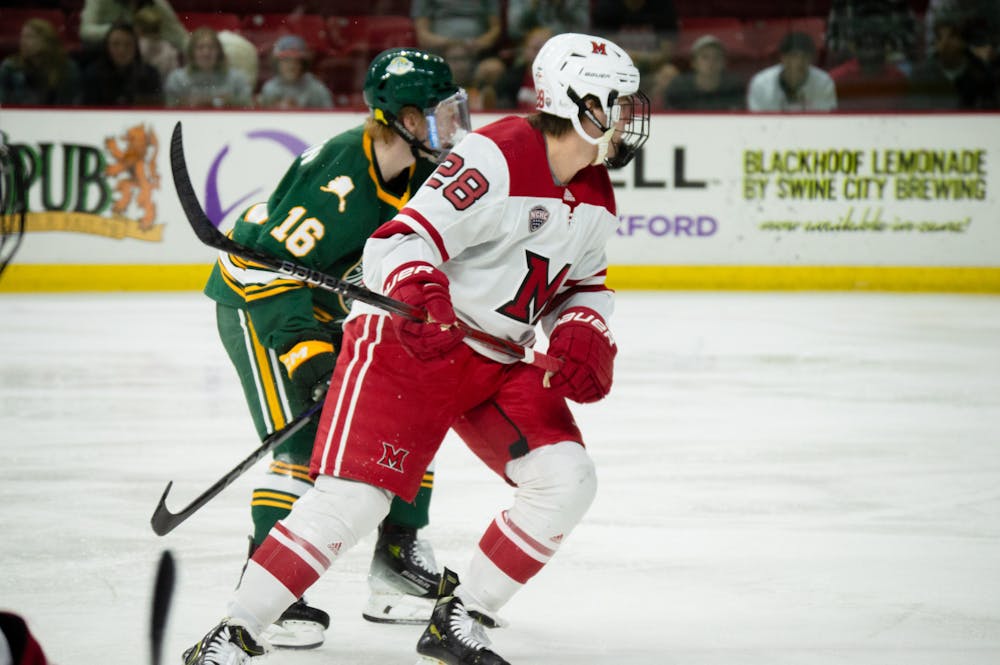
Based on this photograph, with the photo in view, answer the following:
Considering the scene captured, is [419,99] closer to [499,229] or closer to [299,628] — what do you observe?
[499,229]

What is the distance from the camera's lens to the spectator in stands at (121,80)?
8516 mm

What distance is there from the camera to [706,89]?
8.90 meters

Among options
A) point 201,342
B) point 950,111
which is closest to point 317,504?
point 201,342

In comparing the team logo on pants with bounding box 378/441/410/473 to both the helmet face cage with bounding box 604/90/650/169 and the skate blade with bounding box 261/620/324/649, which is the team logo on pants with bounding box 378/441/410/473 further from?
the helmet face cage with bounding box 604/90/650/169

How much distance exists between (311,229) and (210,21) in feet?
22.1

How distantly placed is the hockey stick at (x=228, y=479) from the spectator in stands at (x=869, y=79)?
6.83 metres

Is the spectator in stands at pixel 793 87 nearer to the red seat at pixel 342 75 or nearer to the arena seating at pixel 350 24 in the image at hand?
the arena seating at pixel 350 24

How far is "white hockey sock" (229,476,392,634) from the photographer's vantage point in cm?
221

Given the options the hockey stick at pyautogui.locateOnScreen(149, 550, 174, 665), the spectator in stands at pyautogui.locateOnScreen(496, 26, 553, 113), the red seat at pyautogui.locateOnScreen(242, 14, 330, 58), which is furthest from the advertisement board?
the hockey stick at pyautogui.locateOnScreen(149, 550, 174, 665)

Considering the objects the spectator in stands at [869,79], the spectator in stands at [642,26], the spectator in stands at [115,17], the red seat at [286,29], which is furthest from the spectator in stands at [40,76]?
the spectator in stands at [869,79]

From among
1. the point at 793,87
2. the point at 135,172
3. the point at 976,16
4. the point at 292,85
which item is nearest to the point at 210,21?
the point at 292,85

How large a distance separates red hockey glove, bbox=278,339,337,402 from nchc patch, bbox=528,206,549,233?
485 mm

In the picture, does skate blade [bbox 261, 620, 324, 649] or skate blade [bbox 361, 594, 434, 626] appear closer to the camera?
skate blade [bbox 261, 620, 324, 649]

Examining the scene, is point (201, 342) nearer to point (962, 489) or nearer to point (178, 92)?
point (178, 92)
